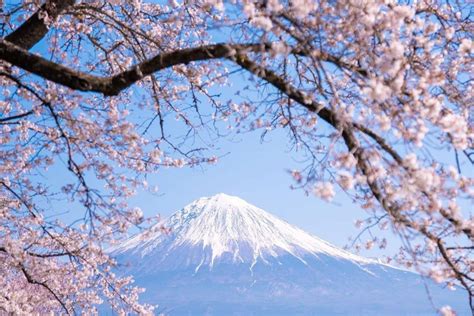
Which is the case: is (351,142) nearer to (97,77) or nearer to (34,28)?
(97,77)

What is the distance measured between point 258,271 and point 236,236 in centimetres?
1173

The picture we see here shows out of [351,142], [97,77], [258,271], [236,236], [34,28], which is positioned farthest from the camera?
[236,236]

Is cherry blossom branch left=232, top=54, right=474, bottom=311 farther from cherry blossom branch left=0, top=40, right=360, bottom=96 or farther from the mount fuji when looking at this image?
the mount fuji

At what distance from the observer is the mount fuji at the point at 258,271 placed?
494 feet

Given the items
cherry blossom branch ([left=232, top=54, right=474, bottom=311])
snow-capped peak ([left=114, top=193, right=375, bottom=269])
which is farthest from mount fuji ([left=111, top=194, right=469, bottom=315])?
cherry blossom branch ([left=232, top=54, right=474, bottom=311])

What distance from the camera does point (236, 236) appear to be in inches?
6599

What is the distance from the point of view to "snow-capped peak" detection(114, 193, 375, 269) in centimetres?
15500

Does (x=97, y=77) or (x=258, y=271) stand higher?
(x=258, y=271)

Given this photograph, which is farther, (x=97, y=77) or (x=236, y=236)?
(x=236, y=236)

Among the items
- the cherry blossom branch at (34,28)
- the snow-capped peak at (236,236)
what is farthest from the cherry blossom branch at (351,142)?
the snow-capped peak at (236,236)

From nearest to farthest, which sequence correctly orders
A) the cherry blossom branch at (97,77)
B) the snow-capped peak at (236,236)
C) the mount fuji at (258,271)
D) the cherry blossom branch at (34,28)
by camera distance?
the cherry blossom branch at (97,77) < the cherry blossom branch at (34,28) < the mount fuji at (258,271) < the snow-capped peak at (236,236)

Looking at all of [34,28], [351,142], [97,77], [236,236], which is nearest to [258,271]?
[236,236]

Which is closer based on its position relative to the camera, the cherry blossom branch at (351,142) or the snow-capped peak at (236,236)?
the cherry blossom branch at (351,142)

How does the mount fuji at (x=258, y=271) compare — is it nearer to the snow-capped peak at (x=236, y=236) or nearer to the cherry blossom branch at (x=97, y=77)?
the snow-capped peak at (x=236, y=236)
